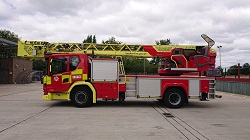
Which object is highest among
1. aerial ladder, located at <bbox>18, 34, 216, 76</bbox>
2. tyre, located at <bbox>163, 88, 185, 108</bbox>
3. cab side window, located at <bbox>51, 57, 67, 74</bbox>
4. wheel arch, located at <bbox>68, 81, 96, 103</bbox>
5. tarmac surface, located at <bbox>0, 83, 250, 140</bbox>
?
aerial ladder, located at <bbox>18, 34, 216, 76</bbox>

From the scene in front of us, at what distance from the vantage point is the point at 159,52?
15312 millimetres

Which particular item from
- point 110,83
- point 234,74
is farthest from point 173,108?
point 234,74

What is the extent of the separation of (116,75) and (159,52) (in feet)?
9.05

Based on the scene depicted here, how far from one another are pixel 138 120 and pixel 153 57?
5.84 meters

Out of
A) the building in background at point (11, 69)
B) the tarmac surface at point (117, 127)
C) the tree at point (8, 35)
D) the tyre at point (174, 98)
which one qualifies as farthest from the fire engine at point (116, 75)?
the tree at point (8, 35)

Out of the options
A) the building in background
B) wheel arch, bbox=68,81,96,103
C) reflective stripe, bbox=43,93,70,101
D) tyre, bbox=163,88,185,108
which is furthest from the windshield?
the building in background

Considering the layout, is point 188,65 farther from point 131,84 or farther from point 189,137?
point 189,137

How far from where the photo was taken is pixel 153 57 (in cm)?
1557

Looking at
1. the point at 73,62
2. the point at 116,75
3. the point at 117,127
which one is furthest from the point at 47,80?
the point at 117,127

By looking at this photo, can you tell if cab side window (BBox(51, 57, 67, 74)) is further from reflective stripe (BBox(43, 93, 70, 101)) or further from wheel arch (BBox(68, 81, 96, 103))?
reflective stripe (BBox(43, 93, 70, 101))

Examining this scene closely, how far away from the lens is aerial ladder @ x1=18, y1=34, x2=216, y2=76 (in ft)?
49.5

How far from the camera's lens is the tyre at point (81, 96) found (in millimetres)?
14062

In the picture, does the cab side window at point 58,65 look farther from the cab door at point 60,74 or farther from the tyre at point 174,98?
the tyre at point 174,98

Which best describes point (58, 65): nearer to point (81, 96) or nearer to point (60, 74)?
point (60, 74)
